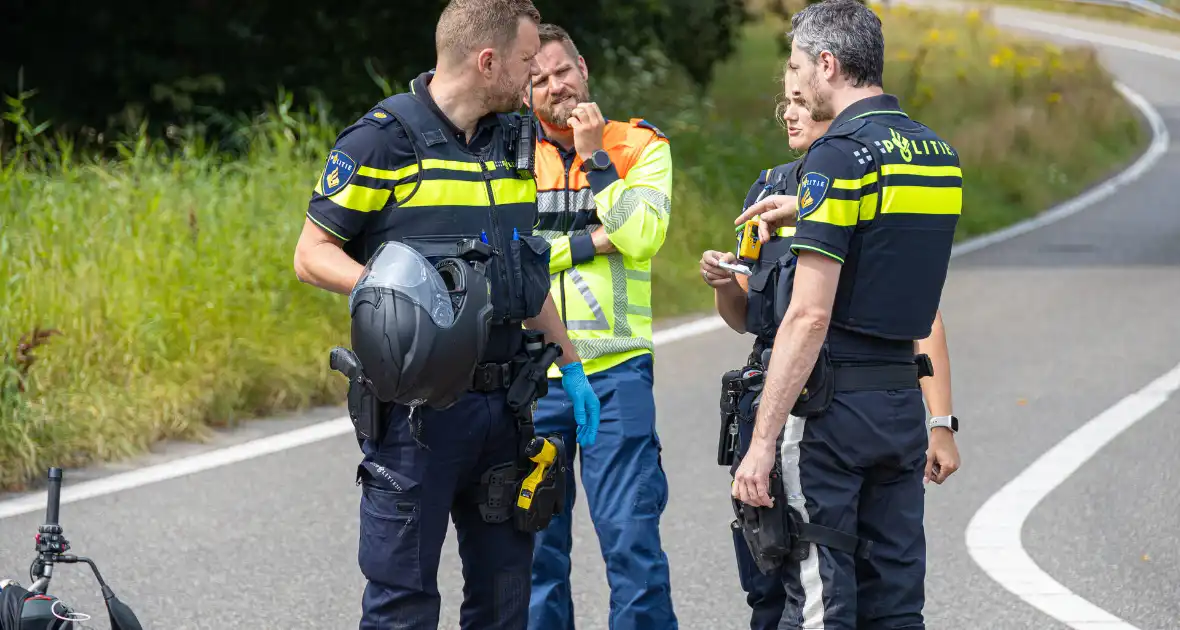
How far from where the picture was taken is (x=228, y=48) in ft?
54.0

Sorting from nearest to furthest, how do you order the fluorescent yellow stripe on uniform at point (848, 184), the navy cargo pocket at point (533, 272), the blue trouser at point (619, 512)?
the fluorescent yellow stripe on uniform at point (848, 184) < the navy cargo pocket at point (533, 272) < the blue trouser at point (619, 512)

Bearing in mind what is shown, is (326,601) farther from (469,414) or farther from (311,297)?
(311,297)

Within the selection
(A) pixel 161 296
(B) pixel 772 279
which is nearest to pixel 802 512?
(B) pixel 772 279

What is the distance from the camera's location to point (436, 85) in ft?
12.9

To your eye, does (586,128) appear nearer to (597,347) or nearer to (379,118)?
(597,347)

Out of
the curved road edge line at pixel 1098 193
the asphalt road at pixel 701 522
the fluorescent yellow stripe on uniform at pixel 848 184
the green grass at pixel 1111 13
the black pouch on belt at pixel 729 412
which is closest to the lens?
the fluorescent yellow stripe on uniform at pixel 848 184

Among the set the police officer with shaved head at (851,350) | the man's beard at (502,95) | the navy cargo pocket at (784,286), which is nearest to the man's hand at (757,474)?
the police officer with shaved head at (851,350)

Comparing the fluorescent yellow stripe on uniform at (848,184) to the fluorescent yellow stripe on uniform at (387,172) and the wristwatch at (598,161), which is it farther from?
the wristwatch at (598,161)

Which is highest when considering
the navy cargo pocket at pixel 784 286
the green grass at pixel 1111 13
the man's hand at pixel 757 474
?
the navy cargo pocket at pixel 784 286

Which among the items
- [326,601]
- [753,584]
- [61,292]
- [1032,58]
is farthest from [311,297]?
[1032,58]

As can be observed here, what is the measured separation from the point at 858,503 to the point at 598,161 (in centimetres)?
139

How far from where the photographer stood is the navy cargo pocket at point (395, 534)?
378 centimetres

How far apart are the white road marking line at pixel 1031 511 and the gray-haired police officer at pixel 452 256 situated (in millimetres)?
2399

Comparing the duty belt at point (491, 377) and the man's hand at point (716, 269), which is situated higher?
the man's hand at point (716, 269)
